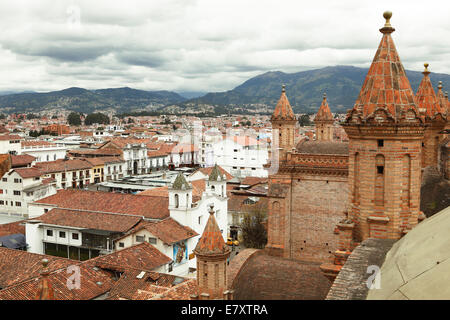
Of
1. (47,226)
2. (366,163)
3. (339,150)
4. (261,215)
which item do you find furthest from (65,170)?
(366,163)

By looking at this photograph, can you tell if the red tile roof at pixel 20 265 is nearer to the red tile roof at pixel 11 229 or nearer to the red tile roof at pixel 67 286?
the red tile roof at pixel 67 286

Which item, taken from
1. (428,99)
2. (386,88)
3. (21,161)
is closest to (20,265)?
(386,88)

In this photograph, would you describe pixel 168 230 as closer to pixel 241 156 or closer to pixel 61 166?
pixel 61 166

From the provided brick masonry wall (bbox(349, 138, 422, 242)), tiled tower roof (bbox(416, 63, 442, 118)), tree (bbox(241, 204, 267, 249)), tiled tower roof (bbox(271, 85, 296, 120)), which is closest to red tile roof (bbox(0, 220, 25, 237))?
tree (bbox(241, 204, 267, 249))

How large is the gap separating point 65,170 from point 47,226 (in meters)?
35.4

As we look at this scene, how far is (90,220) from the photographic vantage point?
37625 millimetres

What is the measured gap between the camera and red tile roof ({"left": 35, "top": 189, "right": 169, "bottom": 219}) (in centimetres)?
3831

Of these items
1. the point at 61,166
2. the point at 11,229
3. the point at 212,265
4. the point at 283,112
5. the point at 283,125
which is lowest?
the point at 11,229

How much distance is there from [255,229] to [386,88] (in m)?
30.8

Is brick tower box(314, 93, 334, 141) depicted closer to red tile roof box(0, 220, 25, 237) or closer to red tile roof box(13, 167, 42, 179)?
red tile roof box(0, 220, 25, 237)

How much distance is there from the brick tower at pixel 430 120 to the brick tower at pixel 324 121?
10.6 metres

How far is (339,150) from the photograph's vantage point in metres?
25.1

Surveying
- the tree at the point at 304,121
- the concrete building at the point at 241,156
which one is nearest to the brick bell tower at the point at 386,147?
the concrete building at the point at 241,156
